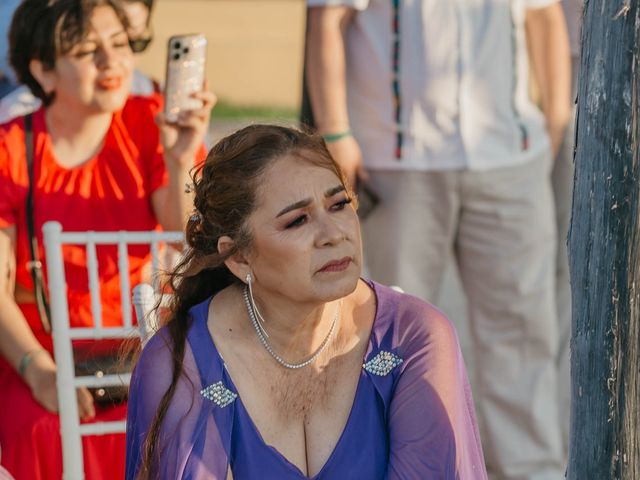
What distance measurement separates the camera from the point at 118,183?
3.88 meters

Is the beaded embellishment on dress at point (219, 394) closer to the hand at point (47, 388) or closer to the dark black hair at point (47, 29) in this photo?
the hand at point (47, 388)

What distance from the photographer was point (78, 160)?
3.89 meters

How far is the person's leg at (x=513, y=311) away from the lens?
14.7 ft

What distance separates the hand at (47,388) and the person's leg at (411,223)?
1.20 meters

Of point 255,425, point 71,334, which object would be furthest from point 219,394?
point 71,334

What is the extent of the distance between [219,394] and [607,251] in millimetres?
794

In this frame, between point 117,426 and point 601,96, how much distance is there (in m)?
1.53

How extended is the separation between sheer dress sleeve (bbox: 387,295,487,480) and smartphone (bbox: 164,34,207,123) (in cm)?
108

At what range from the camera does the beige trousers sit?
174 inches

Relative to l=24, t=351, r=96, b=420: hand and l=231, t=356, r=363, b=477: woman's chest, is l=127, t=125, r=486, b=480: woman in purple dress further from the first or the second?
l=24, t=351, r=96, b=420: hand

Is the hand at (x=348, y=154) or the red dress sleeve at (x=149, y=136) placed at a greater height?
the red dress sleeve at (x=149, y=136)

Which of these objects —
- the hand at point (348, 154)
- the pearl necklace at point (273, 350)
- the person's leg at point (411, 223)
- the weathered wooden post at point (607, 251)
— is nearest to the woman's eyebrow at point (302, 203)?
the pearl necklace at point (273, 350)

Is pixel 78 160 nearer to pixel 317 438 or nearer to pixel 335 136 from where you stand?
pixel 335 136

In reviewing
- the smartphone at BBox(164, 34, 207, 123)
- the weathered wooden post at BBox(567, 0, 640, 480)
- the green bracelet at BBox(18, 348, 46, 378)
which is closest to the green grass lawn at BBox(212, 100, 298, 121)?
the smartphone at BBox(164, 34, 207, 123)
